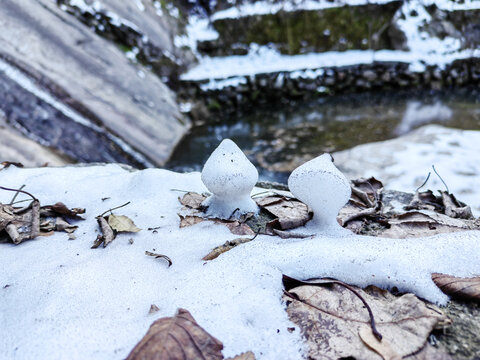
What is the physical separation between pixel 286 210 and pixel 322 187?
30cm

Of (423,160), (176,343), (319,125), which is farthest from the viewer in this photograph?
(319,125)

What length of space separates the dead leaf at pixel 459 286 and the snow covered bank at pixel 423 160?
225 cm

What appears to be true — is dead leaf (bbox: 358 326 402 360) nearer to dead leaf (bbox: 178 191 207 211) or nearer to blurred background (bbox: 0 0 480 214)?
dead leaf (bbox: 178 191 207 211)

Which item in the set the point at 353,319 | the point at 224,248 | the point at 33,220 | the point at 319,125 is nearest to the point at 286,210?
the point at 224,248

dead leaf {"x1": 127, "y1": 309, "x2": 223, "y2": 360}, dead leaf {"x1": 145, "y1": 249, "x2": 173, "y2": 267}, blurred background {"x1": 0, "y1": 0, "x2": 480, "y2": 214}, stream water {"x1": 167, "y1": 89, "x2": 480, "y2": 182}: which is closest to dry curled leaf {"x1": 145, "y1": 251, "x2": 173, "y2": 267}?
dead leaf {"x1": 145, "y1": 249, "x2": 173, "y2": 267}

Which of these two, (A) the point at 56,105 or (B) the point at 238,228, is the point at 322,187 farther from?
(A) the point at 56,105

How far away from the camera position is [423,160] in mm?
4039

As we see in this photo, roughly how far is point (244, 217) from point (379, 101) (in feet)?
19.8

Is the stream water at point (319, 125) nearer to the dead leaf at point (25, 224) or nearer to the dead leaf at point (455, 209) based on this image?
the dead leaf at point (455, 209)

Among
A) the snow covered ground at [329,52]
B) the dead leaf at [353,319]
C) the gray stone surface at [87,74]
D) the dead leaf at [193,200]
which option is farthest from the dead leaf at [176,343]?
the snow covered ground at [329,52]

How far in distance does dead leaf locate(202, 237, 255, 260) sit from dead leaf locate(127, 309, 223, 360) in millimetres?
342

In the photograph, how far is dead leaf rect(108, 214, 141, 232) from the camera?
1.47 meters

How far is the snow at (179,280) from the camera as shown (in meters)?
0.94

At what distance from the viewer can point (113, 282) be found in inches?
45.9
